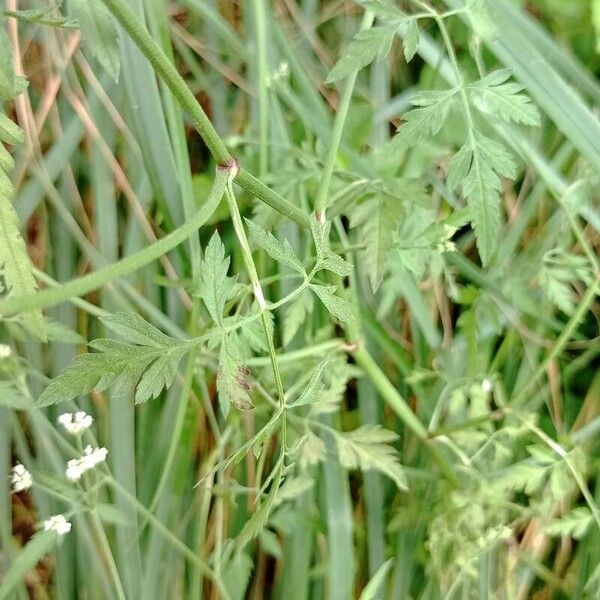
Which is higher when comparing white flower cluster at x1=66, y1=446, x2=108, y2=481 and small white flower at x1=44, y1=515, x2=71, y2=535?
white flower cluster at x1=66, y1=446, x2=108, y2=481

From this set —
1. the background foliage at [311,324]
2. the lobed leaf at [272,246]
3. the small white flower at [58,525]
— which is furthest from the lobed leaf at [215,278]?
the small white flower at [58,525]

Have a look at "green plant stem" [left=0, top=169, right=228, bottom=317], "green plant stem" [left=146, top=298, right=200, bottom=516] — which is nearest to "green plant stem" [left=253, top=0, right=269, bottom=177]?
"green plant stem" [left=146, top=298, right=200, bottom=516]

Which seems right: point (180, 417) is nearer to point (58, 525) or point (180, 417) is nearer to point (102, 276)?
point (58, 525)

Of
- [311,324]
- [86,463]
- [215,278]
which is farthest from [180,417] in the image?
[215,278]

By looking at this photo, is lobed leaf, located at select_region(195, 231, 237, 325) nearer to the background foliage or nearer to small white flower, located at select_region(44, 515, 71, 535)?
the background foliage

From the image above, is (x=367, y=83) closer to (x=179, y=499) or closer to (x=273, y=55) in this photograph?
(x=273, y=55)

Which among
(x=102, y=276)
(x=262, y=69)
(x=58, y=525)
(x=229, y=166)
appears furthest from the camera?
(x=262, y=69)

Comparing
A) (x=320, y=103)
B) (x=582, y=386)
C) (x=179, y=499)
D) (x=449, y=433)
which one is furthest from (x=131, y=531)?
(x=582, y=386)
